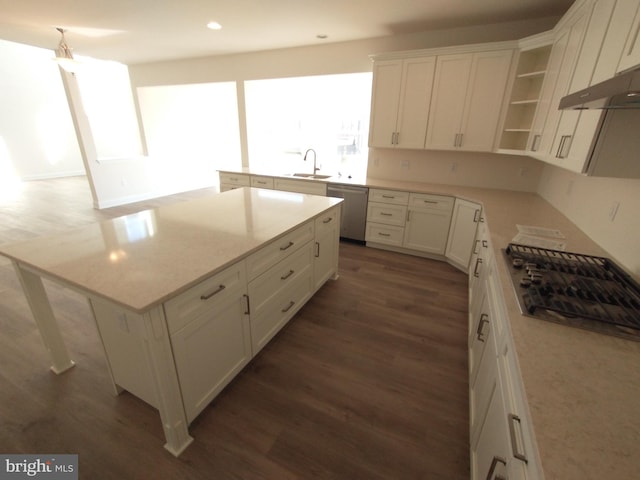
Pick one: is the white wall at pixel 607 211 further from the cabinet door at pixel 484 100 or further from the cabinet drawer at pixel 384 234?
the cabinet drawer at pixel 384 234

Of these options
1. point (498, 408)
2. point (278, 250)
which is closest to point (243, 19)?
point (278, 250)

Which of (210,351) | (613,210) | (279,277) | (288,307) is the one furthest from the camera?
(288,307)

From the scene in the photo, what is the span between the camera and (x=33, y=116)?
25.7 ft

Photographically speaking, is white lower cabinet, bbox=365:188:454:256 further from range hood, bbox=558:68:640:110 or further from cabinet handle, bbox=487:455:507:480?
cabinet handle, bbox=487:455:507:480

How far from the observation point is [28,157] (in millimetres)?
7828

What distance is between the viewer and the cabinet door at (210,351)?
Result: 53.2 inches

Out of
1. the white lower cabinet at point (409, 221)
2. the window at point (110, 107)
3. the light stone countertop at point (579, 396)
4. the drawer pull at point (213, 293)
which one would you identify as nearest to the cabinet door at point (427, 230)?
the white lower cabinet at point (409, 221)

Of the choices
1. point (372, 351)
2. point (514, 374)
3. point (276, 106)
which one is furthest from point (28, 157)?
point (514, 374)

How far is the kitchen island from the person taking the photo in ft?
3.98

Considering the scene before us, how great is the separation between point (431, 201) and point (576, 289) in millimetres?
2337

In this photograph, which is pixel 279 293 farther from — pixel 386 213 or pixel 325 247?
pixel 386 213

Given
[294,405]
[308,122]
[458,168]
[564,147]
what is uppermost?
[308,122]

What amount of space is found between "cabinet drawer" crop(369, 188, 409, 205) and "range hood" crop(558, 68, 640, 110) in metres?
2.22

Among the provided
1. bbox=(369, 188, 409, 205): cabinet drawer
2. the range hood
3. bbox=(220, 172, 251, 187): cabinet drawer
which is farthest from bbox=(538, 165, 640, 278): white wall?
bbox=(220, 172, 251, 187): cabinet drawer
